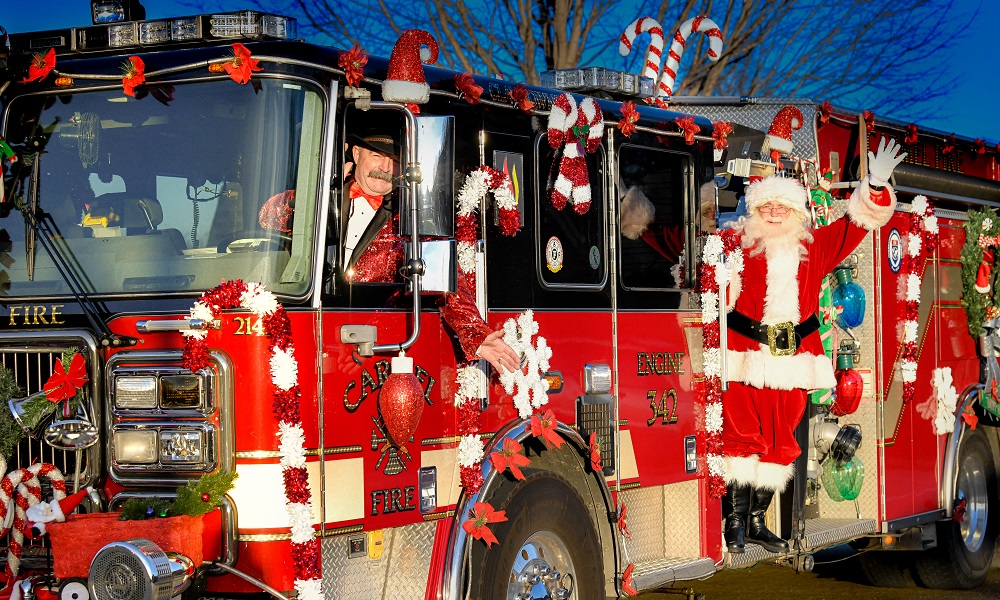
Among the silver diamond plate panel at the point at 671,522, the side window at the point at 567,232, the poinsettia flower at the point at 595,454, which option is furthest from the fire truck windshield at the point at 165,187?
the silver diamond plate panel at the point at 671,522

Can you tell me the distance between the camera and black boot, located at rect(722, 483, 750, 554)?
7125 mm

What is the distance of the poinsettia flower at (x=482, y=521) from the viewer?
17.5 ft

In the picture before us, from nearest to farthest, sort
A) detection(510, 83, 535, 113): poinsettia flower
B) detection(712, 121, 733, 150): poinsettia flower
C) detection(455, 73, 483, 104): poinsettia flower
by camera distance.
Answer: detection(455, 73, 483, 104): poinsettia flower
detection(510, 83, 535, 113): poinsettia flower
detection(712, 121, 733, 150): poinsettia flower

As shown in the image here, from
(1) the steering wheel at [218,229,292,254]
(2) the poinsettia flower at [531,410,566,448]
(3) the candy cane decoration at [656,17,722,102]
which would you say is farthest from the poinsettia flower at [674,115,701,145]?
(1) the steering wheel at [218,229,292,254]

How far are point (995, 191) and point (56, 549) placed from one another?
832 centimetres

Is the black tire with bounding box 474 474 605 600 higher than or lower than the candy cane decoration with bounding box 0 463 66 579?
lower

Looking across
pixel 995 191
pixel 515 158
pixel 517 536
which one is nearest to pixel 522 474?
pixel 517 536

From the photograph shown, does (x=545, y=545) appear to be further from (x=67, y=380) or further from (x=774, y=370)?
(x=67, y=380)

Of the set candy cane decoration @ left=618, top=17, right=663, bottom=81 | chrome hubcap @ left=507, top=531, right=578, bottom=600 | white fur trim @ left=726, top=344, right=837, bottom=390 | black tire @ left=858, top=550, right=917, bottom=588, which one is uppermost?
candy cane decoration @ left=618, top=17, right=663, bottom=81

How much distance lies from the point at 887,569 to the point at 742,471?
10.8 feet

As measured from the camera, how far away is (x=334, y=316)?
4.80 meters

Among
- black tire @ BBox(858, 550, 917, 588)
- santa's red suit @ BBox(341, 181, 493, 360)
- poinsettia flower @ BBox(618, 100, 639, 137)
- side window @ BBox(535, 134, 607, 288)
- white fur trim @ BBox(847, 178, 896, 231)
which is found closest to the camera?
santa's red suit @ BBox(341, 181, 493, 360)

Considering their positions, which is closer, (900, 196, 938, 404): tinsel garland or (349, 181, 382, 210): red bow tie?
(349, 181, 382, 210): red bow tie

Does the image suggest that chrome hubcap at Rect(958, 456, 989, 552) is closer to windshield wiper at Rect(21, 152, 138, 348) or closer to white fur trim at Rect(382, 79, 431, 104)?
white fur trim at Rect(382, 79, 431, 104)
